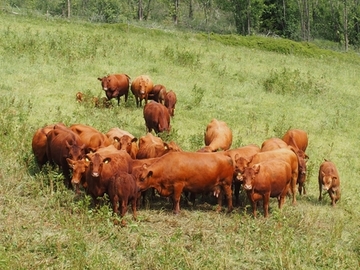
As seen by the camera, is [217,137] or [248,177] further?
[217,137]

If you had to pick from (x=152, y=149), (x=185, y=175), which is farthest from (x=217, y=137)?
(x=185, y=175)

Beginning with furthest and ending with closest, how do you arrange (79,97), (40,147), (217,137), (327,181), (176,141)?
(79,97)
(176,141)
(217,137)
(327,181)
(40,147)

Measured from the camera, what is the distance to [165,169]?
899 centimetres

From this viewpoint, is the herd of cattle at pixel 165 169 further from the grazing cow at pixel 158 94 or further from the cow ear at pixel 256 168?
the grazing cow at pixel 158 94

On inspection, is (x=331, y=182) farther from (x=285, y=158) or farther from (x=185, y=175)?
(x=185, y=175)

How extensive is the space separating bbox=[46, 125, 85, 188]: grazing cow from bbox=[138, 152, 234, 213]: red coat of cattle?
54.5 inches

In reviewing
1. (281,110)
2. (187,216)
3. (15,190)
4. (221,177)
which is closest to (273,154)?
(221,177)

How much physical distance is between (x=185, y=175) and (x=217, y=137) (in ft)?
10.4

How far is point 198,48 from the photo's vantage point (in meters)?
29.4

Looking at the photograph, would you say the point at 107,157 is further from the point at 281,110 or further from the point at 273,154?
the point at 281,110

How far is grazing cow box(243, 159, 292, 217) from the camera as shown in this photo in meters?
8.90

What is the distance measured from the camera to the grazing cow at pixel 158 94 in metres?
16.6

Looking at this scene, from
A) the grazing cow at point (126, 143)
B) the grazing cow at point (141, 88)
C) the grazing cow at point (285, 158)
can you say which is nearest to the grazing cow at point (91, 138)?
the grazing cow at point (126, 143)

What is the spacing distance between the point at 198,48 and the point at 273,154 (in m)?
19.9
